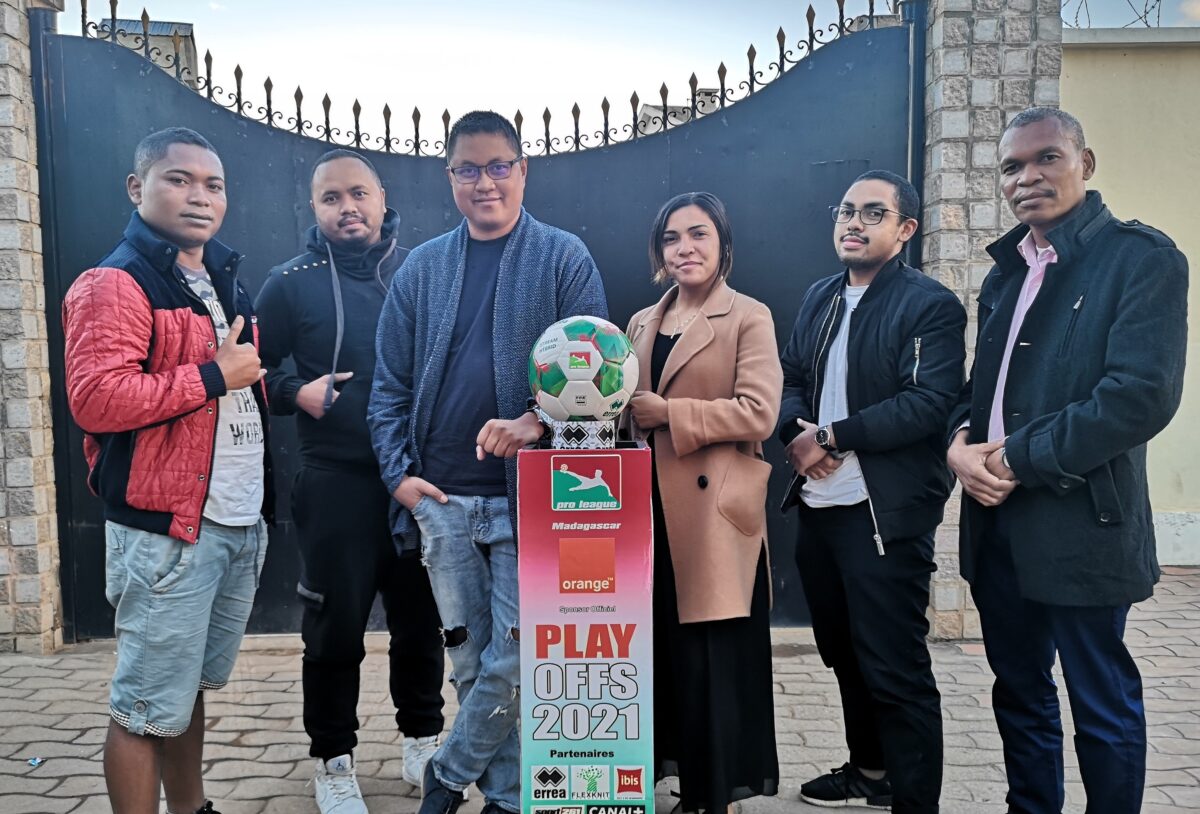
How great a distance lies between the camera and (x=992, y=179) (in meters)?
4.66

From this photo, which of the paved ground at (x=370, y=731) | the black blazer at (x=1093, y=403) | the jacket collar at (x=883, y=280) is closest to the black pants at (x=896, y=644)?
the black blazer at (x=1093, y=403)

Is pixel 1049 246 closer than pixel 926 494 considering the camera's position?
Yes

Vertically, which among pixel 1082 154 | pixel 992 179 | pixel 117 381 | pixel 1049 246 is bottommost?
pixel 117 381

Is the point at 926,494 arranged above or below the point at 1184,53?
below

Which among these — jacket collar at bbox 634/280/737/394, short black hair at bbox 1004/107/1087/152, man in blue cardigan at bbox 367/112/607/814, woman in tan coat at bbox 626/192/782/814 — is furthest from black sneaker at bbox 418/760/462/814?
short black hair at bbox 1004/107/1087/152

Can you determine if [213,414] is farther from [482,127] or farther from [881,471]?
[881,471]

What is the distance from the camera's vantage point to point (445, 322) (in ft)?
9.39

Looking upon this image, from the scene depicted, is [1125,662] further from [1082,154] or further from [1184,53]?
[1184,53]

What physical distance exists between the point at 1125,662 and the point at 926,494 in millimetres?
719

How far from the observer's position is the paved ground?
321cm

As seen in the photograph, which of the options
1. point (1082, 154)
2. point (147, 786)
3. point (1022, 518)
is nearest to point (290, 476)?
point (147, 786)

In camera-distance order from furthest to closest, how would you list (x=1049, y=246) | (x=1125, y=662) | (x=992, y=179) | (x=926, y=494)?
(x=992, y=179), (x=926, y=494), (x=1049, y=246), (x=1125, y=662)

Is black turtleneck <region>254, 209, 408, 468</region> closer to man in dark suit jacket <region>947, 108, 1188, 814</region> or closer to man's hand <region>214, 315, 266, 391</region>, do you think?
man's hand <region>214, 315, 266, 391</region>

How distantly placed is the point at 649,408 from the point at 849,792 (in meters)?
1.67
